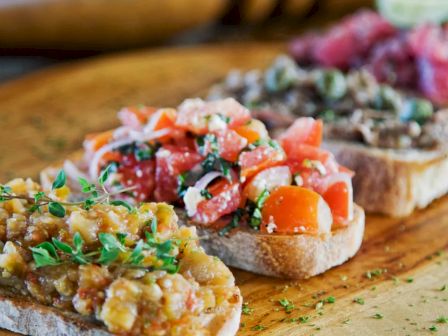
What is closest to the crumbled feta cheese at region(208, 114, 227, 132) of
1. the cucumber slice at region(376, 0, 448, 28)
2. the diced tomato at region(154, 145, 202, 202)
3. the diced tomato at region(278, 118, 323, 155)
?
the diced tomato at region(154, 145, 202, 202)

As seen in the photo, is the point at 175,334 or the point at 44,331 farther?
the point at 44,331

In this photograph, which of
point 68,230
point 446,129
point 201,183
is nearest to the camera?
point 68,230

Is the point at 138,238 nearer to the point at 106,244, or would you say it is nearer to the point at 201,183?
the point at 106,244

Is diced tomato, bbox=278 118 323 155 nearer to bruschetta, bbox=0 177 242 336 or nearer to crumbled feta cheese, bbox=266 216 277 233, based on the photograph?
crumbled feta cheese, bbox=266 216 277 233

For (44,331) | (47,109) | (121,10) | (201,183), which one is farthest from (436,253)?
(121,10)

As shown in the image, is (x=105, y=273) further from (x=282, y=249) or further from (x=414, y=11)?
(x=414, y=11)

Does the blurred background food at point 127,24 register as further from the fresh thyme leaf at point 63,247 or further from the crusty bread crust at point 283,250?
the fresh thyme leaf at point 63,247
